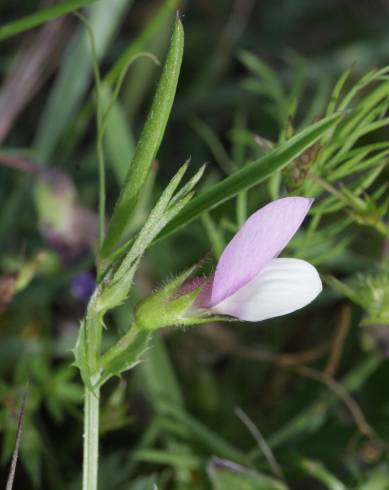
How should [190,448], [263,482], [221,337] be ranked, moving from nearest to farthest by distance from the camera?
[263,482] → [190,448] → [221,337]

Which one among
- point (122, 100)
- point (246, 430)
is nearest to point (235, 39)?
point (122, 100)

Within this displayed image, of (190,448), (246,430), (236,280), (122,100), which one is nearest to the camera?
(236,280)

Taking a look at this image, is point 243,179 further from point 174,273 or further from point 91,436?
point 174,273

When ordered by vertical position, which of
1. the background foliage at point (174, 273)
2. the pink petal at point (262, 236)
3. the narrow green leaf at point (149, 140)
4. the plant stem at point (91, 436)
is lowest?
the plant stem at point (91, 436)

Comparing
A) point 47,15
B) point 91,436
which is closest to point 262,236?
point 91,436

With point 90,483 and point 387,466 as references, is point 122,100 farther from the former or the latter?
point 90,483

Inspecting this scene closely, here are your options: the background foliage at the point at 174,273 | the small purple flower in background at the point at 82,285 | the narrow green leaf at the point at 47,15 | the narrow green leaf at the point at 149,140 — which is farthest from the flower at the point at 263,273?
the small purple flower in background at the point at 82,285

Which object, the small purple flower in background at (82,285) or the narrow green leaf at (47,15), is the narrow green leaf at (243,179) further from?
the small purple flower in background at (82,285)

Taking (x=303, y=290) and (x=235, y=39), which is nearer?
(x=303, y=290)
